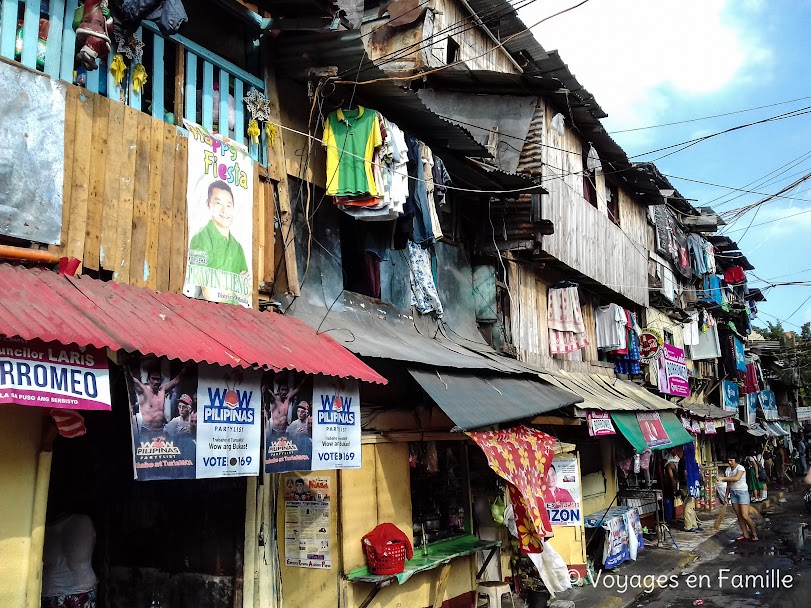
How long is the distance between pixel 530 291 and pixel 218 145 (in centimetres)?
870

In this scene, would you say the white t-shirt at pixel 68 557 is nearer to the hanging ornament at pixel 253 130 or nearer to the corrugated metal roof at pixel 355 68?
the hanging ornament at pixel 253 130

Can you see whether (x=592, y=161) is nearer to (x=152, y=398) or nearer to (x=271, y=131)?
(x=271, y=131)

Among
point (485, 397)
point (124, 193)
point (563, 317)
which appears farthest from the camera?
point (563, 317)

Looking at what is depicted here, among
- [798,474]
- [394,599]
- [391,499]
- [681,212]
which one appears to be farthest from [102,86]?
[798,474]

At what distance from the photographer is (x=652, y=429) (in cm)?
1570

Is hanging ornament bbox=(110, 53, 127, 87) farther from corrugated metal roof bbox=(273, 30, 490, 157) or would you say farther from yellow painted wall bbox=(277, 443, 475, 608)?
yellow painted wall bbox=(277, 443, 475, 608)

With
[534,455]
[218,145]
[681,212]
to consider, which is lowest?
[534,455]

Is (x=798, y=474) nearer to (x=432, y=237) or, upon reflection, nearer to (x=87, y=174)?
(x=432, y=237)

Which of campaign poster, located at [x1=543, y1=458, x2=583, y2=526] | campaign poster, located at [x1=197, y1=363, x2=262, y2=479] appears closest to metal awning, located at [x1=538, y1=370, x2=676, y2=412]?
campaign poster, located at [x1=543, y1=458, x2=583, y2=526]

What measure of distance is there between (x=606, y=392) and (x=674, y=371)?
298 inches

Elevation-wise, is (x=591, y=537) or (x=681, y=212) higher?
(x=681, y=212)

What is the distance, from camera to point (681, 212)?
2588 centimetres

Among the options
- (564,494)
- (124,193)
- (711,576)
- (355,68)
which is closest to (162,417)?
(124,193)

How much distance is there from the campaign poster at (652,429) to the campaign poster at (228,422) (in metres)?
10.9
